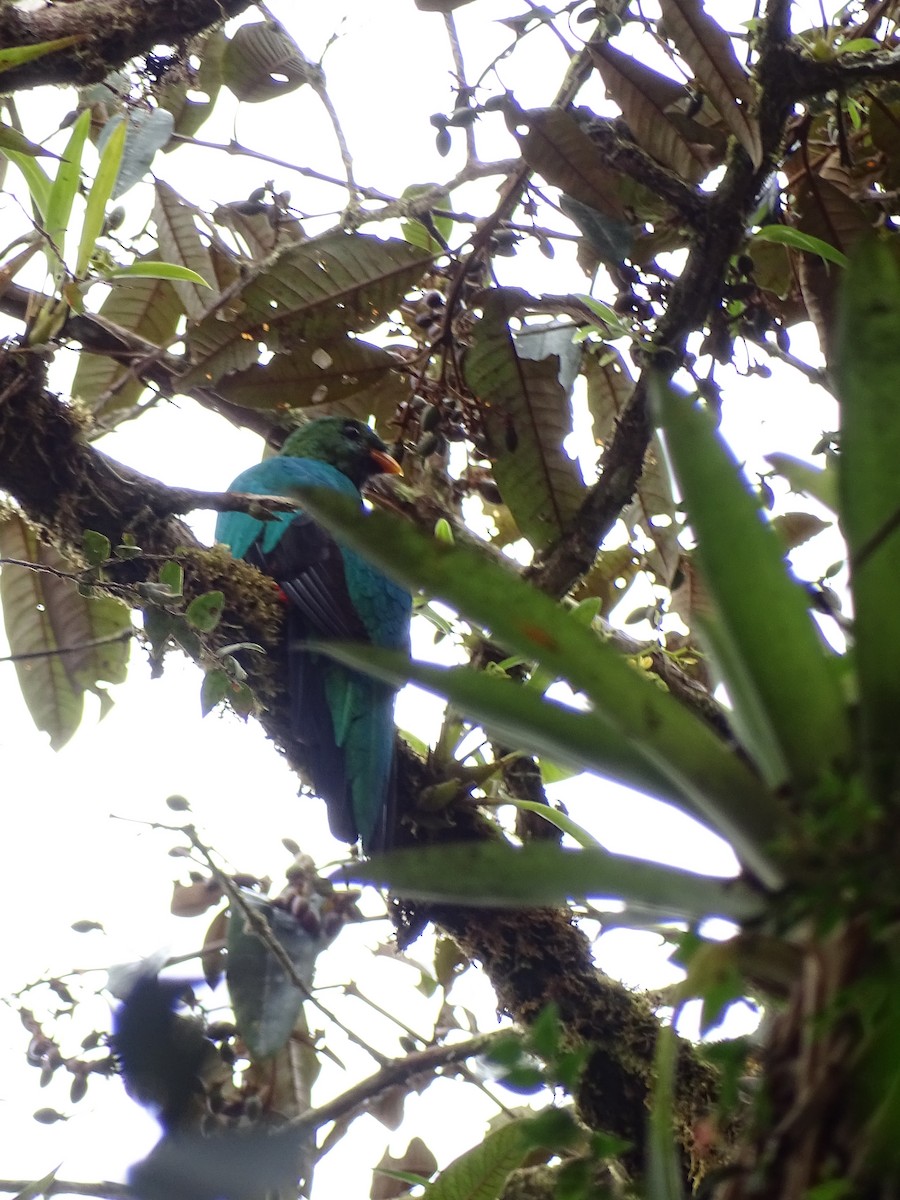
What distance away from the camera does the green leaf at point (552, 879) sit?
2.22 ft

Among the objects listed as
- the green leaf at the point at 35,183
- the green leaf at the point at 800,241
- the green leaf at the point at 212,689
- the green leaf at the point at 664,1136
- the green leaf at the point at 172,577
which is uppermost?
the green leaf at the point at 35,183

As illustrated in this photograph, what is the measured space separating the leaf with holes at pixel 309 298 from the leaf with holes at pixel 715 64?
2.29 feet

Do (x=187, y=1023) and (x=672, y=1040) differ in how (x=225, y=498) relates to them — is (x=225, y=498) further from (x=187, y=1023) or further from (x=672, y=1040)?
(x=672, y=1040)

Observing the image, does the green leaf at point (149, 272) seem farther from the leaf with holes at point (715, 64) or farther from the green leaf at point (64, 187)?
the leaf with holes at point (715, 64)

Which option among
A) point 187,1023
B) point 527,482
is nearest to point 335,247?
point 527,482

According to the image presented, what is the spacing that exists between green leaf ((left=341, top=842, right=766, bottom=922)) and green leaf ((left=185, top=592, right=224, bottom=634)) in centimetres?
124

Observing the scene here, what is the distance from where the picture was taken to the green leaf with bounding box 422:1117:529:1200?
1.54m

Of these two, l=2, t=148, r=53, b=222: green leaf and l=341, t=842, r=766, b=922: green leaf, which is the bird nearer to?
l=2, t=148, r=53, b=222: green leaf

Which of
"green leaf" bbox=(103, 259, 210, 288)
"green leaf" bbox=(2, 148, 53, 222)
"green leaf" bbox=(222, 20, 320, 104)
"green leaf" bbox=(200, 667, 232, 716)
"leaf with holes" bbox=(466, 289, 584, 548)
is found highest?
"green leaf" bbox=(222, 20, 320, 104)

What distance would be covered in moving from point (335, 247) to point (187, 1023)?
1774 millimetres

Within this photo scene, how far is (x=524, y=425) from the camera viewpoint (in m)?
2.30

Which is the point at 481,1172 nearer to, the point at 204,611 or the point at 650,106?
the point at 204,611

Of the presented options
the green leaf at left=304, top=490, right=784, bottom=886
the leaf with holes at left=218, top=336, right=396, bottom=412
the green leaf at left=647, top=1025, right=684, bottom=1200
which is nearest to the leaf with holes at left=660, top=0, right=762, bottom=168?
the leaf with holes at left=218, top=336, right=396, bottom=412

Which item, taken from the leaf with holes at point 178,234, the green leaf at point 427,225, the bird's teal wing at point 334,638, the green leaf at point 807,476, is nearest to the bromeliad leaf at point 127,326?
the leaf with holes at point 178,234
